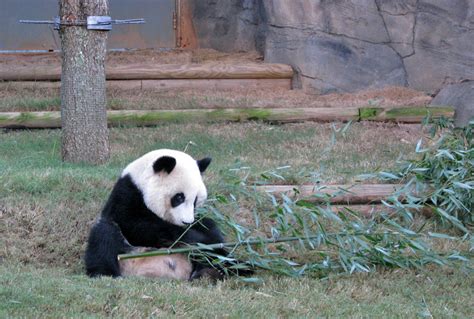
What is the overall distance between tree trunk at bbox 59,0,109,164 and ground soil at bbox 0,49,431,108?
2.12 meters

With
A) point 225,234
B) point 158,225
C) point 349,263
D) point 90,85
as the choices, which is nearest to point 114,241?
point 158,225

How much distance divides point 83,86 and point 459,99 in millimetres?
4703

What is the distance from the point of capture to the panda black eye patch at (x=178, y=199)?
16.7ft

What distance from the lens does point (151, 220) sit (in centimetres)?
516

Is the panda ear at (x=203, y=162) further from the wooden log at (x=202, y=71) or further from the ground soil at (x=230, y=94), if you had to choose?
the wooden log at (x=202, y=71)

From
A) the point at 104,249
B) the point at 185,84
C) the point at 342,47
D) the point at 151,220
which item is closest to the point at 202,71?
the point at 185,84

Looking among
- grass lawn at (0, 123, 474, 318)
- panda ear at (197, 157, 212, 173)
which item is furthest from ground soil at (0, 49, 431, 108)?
panda ear at (197, 157, 212, 173)

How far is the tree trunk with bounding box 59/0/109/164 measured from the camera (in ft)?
23.4

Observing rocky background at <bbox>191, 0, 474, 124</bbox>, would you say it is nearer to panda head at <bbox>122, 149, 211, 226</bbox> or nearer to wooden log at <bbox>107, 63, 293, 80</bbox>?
wooden log at <bbox>107, 63, 293, 80</bbox>

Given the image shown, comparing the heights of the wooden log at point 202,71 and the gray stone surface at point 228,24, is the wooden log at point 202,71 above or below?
below

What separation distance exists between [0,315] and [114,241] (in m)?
1.18

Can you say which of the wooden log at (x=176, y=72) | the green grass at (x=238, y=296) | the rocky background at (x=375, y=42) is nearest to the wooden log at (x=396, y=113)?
the rocky background at (x=375, y=42)

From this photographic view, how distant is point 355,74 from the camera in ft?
34.3

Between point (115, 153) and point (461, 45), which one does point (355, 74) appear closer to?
point (461, 45)
